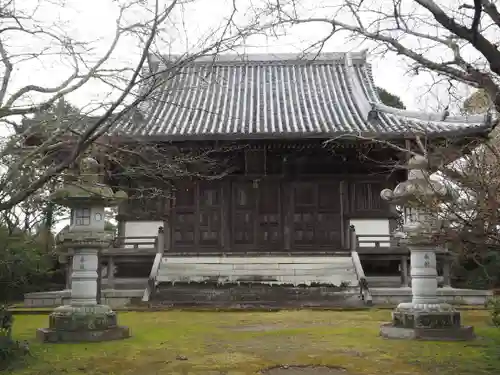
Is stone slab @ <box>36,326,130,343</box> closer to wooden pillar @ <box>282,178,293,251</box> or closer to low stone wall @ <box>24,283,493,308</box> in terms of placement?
low stone wall @ <box>24,283,493,308</box>

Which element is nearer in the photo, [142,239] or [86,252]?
[86,252]

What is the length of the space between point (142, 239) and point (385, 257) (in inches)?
307

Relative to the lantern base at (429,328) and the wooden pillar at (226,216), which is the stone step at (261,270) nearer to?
the wooden pillar at (226,216)

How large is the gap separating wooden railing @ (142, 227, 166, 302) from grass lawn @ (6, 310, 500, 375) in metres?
3.63

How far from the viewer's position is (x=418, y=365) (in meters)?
6.02

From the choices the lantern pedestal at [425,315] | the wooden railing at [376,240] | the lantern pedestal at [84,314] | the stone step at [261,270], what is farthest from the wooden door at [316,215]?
the lantern pedestal at [84,314]

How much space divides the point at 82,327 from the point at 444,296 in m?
9.77

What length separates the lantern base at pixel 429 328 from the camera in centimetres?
780

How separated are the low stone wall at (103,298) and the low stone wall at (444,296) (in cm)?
631

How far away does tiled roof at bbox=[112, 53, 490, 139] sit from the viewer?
1619 centimetres

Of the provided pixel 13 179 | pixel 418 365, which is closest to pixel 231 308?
pixel 418 365

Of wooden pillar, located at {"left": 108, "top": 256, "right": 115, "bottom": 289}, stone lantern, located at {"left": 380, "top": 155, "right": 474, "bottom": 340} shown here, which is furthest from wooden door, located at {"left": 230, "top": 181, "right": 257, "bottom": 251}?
stone lantern, located at {"left": 380, "top": 155, "right": 474, "bottom": 340}

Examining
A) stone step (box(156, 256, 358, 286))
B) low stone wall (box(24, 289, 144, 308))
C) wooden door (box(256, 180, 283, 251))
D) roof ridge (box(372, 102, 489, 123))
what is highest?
roof ridge (box(372, 102, 489, 123))

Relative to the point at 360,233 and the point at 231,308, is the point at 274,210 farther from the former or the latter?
the point at 231,308
